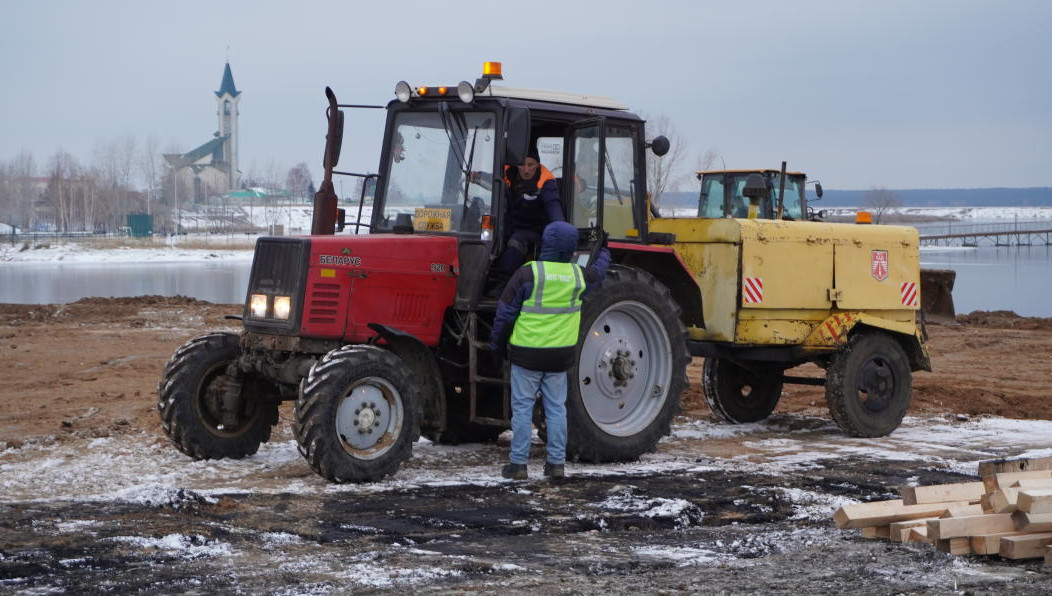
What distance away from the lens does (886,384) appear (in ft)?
37.0

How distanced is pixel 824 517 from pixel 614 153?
342cm

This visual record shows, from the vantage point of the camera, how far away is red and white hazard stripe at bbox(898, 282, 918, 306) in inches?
453

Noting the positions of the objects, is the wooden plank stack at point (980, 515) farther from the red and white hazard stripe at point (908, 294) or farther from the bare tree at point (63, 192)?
the bare tree at point (63, 192)

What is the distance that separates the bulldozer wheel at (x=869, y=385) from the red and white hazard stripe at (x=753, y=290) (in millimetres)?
1101

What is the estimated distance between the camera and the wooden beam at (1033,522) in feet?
20.1

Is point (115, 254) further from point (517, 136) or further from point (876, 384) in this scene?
point (517, 136)

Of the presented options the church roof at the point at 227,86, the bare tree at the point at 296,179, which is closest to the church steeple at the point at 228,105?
the church roof at the point at 227,86

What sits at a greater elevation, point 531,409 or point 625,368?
point 625,368

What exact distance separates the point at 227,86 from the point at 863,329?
496ft

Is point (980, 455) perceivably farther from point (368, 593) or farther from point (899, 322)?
point (368, 593)

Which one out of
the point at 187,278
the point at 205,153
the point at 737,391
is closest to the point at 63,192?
the point at 205,153

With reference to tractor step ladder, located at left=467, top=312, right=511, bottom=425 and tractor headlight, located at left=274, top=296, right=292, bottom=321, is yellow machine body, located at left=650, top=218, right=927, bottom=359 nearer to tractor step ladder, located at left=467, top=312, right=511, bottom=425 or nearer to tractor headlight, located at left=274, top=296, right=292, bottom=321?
tractor step ladder, located at left=467, top=312, right=511, bottom=425

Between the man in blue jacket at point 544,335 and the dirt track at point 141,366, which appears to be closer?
the man in blue jacket at point 544,335

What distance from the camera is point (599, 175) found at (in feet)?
30.9
